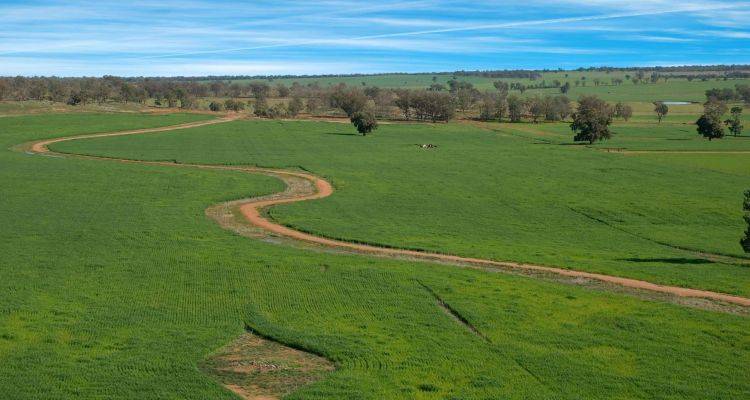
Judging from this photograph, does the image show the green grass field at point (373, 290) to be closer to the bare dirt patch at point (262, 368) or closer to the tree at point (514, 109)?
the bare dirt patch at point (262, 368)

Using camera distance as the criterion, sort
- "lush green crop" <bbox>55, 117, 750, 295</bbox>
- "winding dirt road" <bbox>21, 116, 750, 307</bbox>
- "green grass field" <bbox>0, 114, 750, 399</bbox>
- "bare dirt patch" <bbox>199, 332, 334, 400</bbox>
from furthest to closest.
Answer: "lush green crop" <bbox>55, 117, 750, 295</bbox> → "winding dirt road" <bbox>21, 116, 750, 307</bbox> → "green grass field" <bbox>0, 114, 750, 399</bbox> → "bare dirt patch" <bbox>199, 332, 334, 400</bbox>

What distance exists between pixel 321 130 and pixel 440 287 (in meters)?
117

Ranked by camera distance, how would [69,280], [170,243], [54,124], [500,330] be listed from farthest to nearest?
[54,124]
[170,243]
[69,280]
[500,330]

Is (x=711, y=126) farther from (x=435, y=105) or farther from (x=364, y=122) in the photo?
(x=435, y=105)

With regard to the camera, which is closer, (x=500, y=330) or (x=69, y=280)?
(x=500, y=330)

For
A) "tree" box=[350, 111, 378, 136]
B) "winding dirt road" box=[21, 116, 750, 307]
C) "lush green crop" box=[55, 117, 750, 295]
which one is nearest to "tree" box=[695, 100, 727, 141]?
"lush green crop" box=[55, 117, 750, 295]

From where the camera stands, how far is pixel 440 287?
3419cm

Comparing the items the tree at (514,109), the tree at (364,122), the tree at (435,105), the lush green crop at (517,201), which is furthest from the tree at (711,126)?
the tree at (435,105)

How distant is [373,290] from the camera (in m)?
33.5

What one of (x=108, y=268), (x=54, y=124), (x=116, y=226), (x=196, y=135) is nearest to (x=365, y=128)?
(x=196, y=135)

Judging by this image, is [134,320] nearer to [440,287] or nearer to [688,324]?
[440,287]

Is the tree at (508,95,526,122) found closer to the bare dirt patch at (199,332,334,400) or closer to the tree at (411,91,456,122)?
the tree at (411,91,456,122)

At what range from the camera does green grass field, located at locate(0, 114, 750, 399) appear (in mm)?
23469

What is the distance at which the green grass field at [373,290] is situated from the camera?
23469 mm
